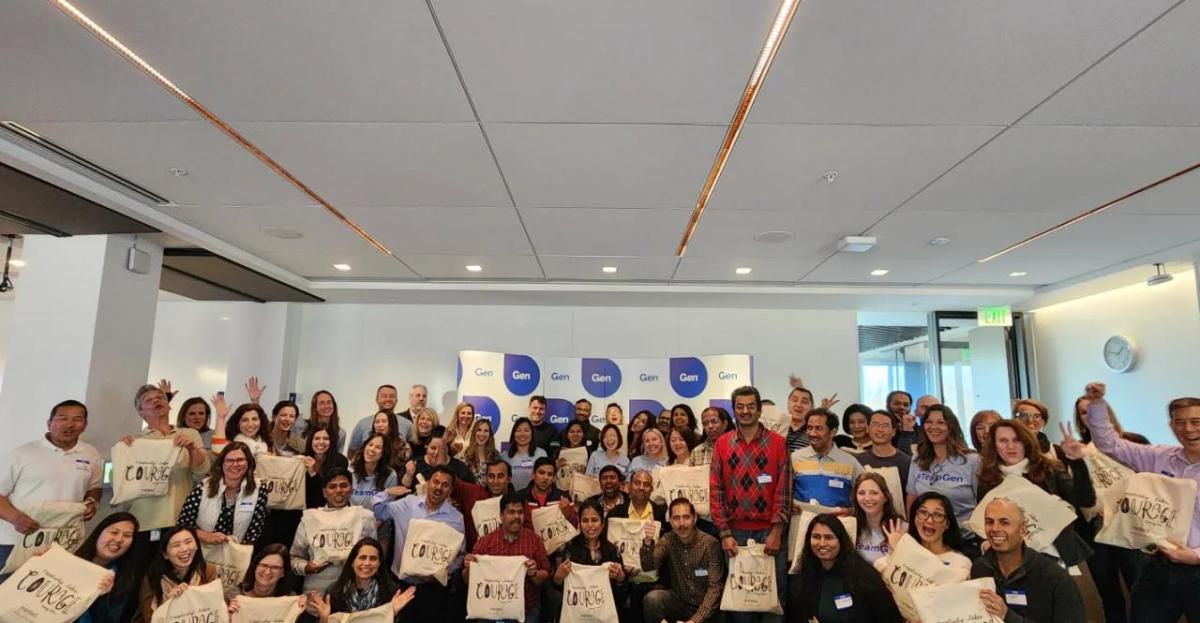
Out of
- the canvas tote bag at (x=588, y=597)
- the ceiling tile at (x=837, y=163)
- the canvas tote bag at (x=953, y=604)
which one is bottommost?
the canvas tote bag at (x=588, y=597)

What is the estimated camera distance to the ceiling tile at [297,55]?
259 centimetres

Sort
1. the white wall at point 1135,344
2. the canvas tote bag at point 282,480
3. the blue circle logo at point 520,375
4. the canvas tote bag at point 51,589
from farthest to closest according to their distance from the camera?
the blue circle logo at point 520,375 < the white wall at point 1135,344 < the canvas tote bag at point 282,480 < the canvas tote bag at point 51,589

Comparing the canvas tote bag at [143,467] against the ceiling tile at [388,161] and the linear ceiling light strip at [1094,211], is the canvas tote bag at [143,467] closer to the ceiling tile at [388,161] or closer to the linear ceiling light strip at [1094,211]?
Result: the ceiling tile at [388,161]

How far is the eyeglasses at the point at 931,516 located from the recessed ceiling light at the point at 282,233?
530cm

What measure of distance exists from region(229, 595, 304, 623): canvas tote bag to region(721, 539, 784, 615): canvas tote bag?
8.15 ft

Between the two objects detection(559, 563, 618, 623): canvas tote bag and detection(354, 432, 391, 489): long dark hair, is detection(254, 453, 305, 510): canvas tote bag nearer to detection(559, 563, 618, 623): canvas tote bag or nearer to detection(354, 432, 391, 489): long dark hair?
detection(354, 432, 391, 489): long dark hair

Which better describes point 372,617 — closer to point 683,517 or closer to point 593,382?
point 683,517

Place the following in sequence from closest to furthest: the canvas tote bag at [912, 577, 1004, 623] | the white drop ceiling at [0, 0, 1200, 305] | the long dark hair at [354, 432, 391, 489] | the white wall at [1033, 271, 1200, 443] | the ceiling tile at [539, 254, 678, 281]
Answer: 1. the white drop ceiling at [0, 0, 1200, 305]
2. the canvas tote bag at [912, 577, 1004, 623]
3. the long dark hair at [354, 432, 391, 489]
4. the ceiling tile at [539, 254, 678, 281]
5. the white wall at [1033, 271, 1200, 443]

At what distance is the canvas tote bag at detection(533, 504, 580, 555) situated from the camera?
4.60m

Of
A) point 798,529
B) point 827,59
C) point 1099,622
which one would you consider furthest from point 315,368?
point 1099,622

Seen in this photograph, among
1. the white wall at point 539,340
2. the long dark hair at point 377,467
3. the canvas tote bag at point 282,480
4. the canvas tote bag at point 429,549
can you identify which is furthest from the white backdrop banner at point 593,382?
the canvas tote bag at point 429,549

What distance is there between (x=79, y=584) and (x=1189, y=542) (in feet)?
18.6

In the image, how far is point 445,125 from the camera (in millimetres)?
3574

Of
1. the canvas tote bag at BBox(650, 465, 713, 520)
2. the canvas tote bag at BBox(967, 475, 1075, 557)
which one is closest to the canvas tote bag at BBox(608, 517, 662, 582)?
the canvas tote bag at BBox(650, 465, 713, 520)
